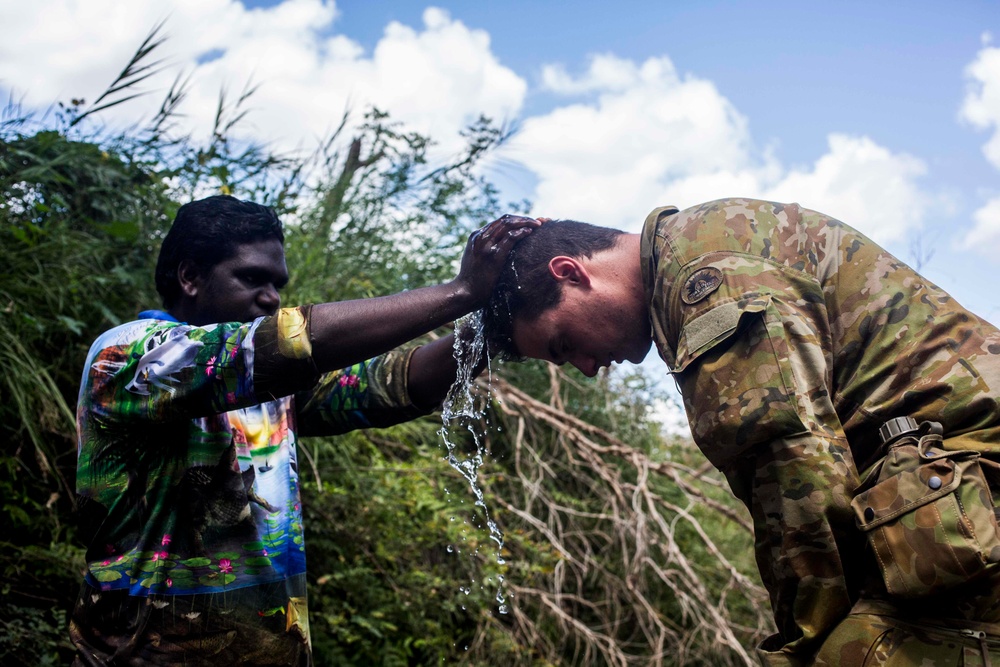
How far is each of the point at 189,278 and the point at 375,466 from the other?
6.86 feet

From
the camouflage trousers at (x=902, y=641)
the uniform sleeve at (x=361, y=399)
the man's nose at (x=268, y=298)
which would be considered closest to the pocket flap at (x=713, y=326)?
the camouflage trousers at (x=902, y=641)

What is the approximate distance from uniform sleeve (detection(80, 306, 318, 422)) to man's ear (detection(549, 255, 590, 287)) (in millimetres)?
716

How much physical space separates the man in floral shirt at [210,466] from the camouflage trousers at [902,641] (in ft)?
3.83

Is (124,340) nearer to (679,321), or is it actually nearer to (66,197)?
(679,321)

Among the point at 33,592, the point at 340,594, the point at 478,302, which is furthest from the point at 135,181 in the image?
the point at 478,302

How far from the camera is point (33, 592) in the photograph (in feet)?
11.6

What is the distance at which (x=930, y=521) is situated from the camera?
5.14ft

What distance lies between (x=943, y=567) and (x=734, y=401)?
49 cm

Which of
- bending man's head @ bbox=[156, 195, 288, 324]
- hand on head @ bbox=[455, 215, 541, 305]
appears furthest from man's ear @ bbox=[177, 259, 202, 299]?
hand on head @ bbox=[455, 215, 541, 305]

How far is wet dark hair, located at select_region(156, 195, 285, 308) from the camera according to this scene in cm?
253

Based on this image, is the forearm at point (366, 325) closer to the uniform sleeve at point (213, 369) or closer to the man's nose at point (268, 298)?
the uniform sleeve at point (213, 369)

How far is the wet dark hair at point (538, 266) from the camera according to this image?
234cm

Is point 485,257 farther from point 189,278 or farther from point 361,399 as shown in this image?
point 189,278

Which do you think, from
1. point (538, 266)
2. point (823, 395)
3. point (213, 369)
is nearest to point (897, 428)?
point (823, 395)
